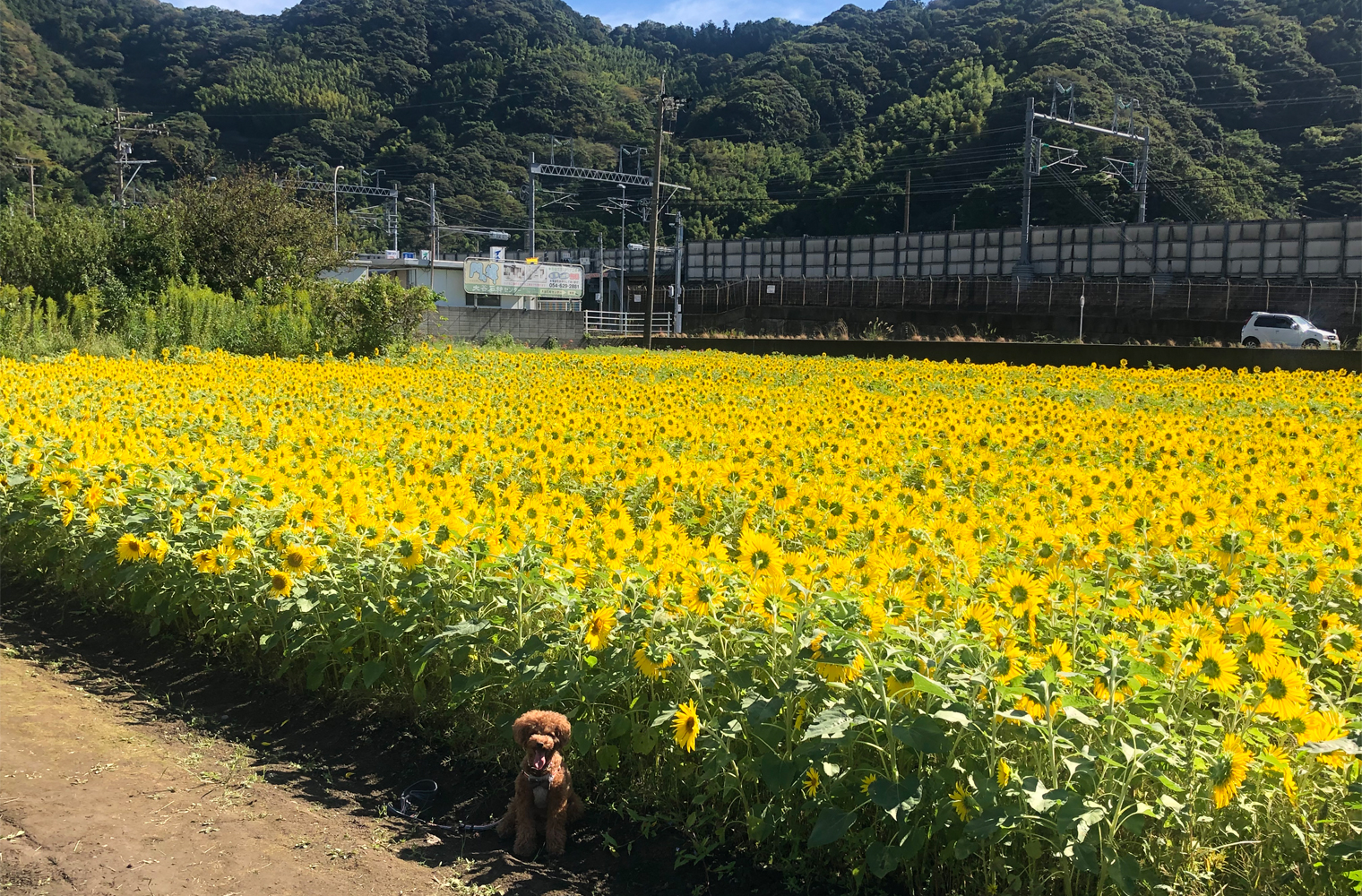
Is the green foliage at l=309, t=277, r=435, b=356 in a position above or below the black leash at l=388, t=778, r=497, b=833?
above

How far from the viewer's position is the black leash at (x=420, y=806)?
3.61 m

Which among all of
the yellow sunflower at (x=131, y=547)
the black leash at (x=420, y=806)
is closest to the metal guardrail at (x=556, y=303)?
the yellow sunflower at (x=131, y=547)

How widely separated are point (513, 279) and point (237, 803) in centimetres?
4503

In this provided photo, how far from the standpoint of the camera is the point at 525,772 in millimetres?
3365

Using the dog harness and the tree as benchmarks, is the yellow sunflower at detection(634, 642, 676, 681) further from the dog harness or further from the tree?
the tree

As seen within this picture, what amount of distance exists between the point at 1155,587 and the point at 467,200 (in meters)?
86.9

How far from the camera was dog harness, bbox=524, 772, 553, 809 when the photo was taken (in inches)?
132

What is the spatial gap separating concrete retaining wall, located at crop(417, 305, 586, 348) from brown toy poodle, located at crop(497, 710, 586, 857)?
3332 cm

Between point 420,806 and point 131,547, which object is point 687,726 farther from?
point 131,547

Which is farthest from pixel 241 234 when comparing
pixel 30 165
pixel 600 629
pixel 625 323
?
pixel 30 165

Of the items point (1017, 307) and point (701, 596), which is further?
point (1017, 307)

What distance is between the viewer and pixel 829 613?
3309 mm

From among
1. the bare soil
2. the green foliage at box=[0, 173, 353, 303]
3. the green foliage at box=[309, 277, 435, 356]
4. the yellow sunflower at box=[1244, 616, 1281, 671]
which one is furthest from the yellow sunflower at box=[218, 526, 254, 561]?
the green foliage at box=[0, 173, 353, 303]

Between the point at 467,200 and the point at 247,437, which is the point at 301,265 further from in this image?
the point at 467,200
